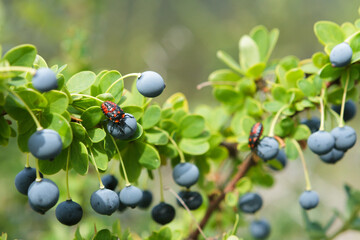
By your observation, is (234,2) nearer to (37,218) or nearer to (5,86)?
(37,218)

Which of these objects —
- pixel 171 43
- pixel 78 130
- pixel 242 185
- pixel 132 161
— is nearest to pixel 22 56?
pixel 78 130

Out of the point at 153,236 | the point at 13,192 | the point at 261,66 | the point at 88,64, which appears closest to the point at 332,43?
the point at 261,66

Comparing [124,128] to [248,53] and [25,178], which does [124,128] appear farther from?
[248,53]

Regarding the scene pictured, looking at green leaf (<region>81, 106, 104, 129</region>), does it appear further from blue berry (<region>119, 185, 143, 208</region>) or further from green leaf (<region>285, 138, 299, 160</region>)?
green leaf (<region>285, 138, 299, 160</region>)

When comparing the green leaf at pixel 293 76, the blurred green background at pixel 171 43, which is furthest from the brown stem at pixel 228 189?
the blurred green background at pixel 171 43

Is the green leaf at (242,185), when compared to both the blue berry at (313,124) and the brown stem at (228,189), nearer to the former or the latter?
the brown stem at (228,189)

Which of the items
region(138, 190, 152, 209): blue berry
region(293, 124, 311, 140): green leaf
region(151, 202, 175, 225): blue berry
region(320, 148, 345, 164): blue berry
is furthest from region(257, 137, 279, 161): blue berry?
region(138, 190, 152, 209): blue berry
